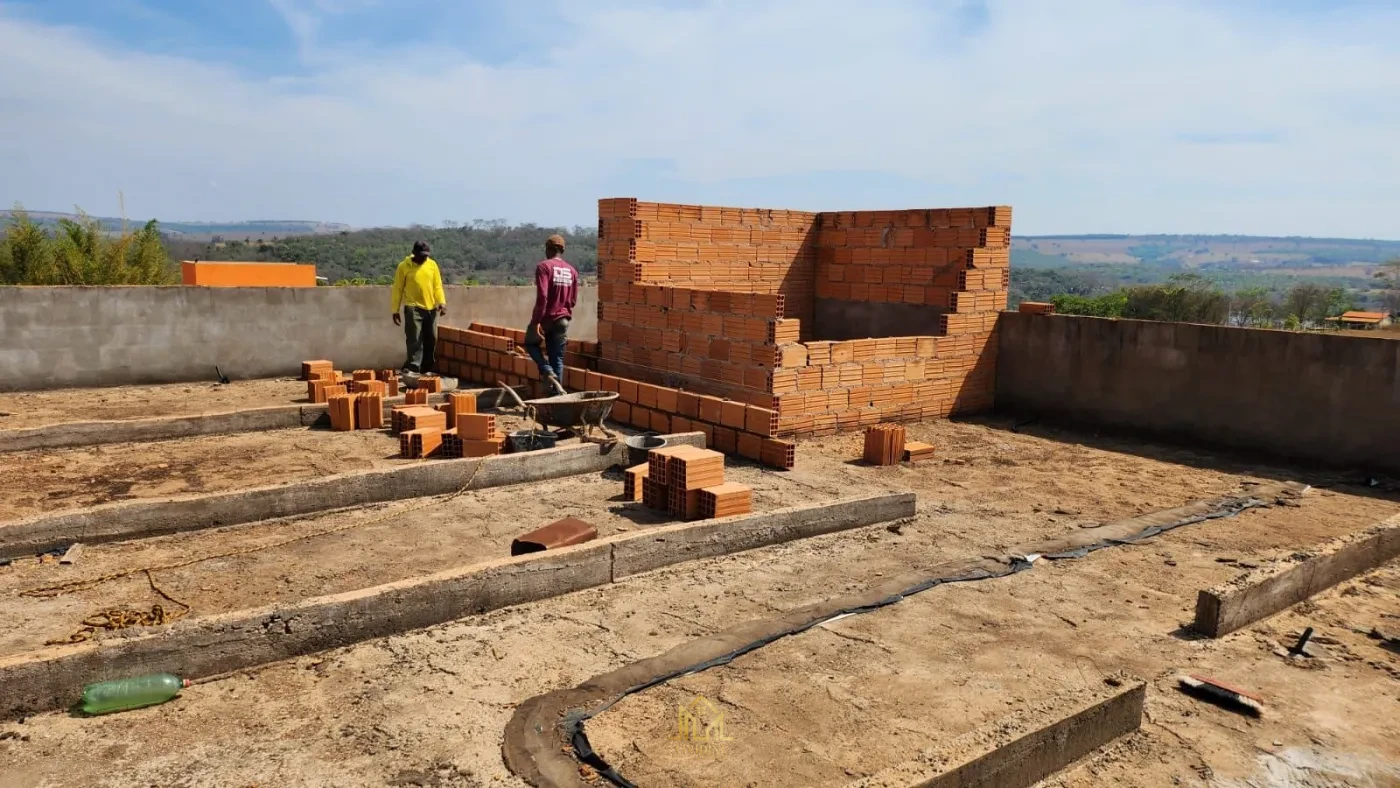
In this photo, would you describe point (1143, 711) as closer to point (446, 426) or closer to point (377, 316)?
point (446, 426)

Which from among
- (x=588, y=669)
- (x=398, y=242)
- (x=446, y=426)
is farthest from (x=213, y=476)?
(x=398, y=242)

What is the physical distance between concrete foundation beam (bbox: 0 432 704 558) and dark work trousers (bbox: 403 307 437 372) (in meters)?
4.41

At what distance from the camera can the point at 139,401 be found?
1074 cm

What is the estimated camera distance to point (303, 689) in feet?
12.9

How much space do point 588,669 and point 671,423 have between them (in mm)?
5066

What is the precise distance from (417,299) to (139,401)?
10.8ft

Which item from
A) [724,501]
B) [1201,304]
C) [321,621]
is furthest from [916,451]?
[1201,304]

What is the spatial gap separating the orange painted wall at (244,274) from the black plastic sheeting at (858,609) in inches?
461

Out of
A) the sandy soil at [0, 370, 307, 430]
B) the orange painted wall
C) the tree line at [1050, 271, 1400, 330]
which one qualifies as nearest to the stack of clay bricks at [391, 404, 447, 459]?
the sandy soil at [0, 370, 307, 430]

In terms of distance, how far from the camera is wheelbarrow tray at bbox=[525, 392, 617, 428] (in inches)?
317

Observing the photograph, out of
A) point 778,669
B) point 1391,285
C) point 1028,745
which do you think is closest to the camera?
point 1028,745

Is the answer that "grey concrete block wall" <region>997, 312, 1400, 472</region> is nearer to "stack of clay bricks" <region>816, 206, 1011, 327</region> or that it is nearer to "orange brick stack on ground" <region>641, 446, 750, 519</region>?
"stack of clay bricks" <region>816, 206, 1011, 327</region>

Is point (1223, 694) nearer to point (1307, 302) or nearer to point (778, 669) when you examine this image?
point (778, 669)

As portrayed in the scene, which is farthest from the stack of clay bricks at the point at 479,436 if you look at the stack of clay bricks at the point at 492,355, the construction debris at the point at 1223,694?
the construction debris at the point at 1223,694
